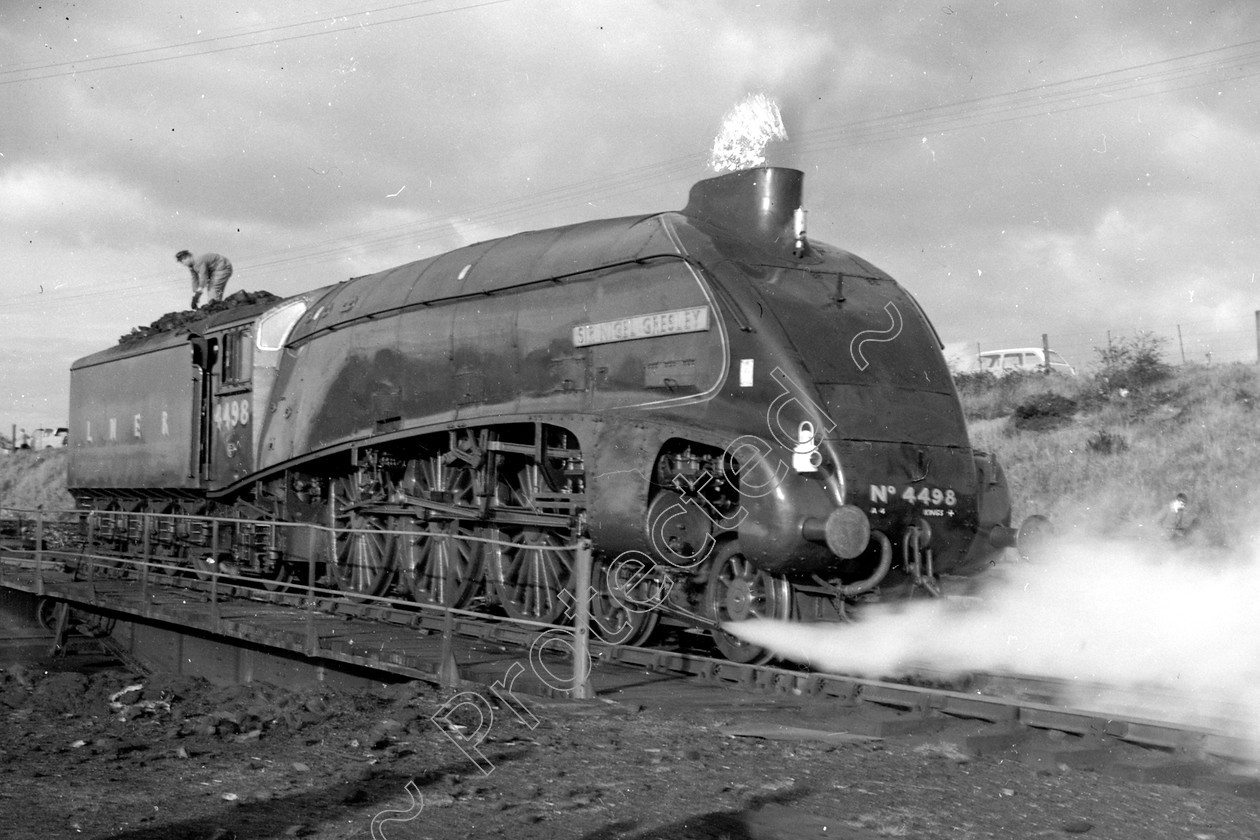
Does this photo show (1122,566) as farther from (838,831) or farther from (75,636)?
(75,636)

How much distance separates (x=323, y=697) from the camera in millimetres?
7586

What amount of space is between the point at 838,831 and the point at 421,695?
353 centimetres

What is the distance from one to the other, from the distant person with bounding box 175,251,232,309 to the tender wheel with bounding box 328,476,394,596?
311 inches

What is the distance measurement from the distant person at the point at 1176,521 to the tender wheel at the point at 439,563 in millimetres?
8667

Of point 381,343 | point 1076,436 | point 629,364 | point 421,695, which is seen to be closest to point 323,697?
point 421,695

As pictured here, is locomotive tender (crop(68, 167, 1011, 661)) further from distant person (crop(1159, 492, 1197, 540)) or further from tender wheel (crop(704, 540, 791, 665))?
distant person (crop(1159, 492, 1197, 540))

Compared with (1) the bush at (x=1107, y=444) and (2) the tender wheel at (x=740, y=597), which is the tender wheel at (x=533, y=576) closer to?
(2) the tender wheel at (x=740, y=597)

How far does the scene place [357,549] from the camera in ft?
41.3

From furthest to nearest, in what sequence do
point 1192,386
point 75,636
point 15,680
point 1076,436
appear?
point 1192,386 → point 1076,436 → point 75,636 → point 15,680

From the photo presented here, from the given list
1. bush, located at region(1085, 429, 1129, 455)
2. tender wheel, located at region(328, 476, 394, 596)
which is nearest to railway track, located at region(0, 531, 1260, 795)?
tender wheel, located at region(328, 476, 394, 596)

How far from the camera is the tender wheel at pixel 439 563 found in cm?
1080

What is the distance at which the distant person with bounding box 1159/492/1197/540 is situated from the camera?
14996mm

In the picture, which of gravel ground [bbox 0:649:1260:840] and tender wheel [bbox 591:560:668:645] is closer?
gravel ground [bbox 0:649:1260:840]

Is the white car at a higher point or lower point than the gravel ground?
higher
